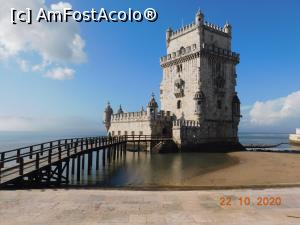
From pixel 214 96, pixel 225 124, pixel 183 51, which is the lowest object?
pixel 225 124

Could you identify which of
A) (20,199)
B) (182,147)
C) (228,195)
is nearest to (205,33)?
(182,147)

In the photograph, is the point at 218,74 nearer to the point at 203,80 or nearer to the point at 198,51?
the point at 203,80

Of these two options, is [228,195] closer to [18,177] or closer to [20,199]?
[20,199]

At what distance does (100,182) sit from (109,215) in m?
12.3

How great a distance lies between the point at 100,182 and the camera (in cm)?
2083

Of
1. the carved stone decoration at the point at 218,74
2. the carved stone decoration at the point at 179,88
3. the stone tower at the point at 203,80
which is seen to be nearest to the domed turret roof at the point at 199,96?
the stone tower at the point at 203,80

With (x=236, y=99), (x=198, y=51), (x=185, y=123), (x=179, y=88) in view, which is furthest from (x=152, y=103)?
(x=236, y=99)
